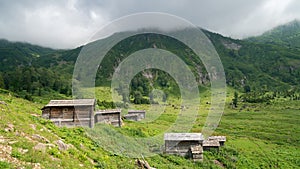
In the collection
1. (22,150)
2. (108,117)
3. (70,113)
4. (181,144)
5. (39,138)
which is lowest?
(181,144)

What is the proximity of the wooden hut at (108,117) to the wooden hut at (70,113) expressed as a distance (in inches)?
245

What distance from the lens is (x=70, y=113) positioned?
31234 millimetres

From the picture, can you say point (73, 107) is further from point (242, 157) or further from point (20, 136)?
point (242, 157)

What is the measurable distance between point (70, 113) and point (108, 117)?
364 inches

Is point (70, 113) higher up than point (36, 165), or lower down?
higher up

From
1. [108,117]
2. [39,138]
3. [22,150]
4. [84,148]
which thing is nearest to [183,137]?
[108,117]

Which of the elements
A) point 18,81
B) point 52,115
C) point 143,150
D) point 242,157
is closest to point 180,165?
point 143,150

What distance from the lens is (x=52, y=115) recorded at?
3116cm

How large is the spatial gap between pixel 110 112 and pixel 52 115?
10.4 metres

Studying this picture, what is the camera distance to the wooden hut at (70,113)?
102ft

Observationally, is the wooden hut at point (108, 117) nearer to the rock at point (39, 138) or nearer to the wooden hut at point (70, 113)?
the wooden hut at point (70, 113)

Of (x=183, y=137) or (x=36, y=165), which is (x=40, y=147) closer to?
(x=36, y=165)

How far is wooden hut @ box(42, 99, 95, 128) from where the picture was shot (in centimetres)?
3105

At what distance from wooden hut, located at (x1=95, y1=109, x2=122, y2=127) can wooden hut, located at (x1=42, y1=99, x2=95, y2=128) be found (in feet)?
20.4
